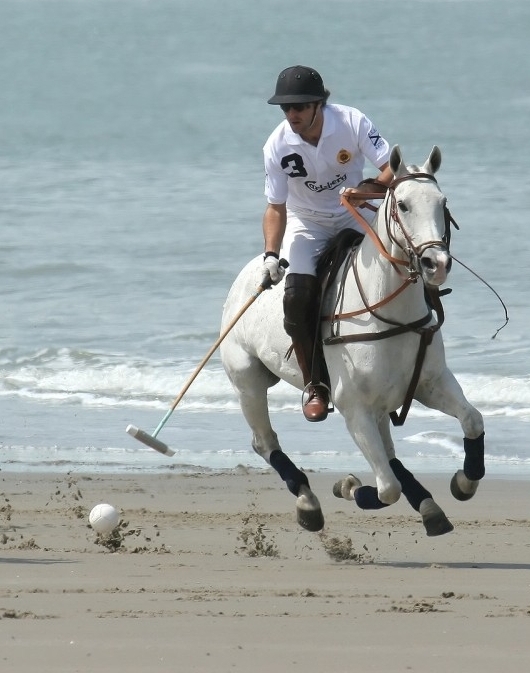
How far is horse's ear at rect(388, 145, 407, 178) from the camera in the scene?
24.1 feet

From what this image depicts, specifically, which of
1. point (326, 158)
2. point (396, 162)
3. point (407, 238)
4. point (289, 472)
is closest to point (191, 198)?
point (289, 472)

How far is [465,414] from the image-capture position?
784cm

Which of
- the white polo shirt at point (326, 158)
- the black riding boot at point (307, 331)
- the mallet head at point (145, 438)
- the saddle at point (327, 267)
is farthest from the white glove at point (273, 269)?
the mallet head at point (145, 438)

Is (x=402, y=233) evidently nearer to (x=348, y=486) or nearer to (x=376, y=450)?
(x=376, y=450)

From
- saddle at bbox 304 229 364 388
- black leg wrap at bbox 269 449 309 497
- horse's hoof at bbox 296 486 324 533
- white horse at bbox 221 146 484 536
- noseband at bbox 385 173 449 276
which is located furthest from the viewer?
black leg wrap at bbox 269 449 309 497

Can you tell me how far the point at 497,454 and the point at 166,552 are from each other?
4073 millimetres

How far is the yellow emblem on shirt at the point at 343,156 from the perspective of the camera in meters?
8.16

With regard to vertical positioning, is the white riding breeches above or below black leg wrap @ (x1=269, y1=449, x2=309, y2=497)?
above

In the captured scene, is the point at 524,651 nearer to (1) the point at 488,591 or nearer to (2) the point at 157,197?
(1) the point at 488,591

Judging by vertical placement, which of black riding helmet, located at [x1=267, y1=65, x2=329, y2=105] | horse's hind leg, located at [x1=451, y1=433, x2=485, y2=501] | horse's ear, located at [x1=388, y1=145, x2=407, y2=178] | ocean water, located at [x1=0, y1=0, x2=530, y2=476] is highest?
black riding helmet, located at [x1=267, y1=65, x2=329, y2=105]

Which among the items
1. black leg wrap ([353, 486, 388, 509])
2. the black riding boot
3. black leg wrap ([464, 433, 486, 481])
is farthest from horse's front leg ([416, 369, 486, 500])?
the black riding boot

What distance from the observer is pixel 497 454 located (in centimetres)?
1170

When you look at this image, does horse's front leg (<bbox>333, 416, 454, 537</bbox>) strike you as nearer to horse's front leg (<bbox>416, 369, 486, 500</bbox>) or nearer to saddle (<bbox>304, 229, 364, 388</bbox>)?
horse's front leg (<bbox>416, 369, 486, 500</bbox>)

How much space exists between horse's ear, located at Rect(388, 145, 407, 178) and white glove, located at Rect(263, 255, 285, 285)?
1.09 meters
